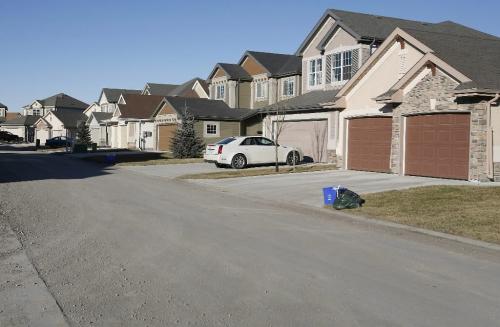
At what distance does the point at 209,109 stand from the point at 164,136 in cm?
634

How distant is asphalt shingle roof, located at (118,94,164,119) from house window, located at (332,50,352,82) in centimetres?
2707

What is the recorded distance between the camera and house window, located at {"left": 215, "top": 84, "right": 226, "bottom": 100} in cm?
4510

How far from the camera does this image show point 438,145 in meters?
19.3

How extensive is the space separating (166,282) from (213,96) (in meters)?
41.0

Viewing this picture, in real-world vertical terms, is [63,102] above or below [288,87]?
above

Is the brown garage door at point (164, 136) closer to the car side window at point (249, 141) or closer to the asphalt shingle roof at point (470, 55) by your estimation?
the car side window at point (249, 141)

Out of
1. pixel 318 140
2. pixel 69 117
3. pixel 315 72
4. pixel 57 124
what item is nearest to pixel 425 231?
pixel 318 140

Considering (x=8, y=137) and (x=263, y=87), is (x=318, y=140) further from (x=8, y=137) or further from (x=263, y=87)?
(x=8, y=137)

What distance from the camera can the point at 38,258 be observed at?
804 centimetres

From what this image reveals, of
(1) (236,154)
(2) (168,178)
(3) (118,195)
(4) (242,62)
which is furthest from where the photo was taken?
(4) (242,62)

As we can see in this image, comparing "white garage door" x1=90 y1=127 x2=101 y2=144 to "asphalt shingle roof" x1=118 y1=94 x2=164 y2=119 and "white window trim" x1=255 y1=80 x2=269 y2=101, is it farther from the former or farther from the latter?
"white window trim" x1=255 y1=80 x2=269 y2=101

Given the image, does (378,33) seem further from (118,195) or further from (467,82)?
(118,195)

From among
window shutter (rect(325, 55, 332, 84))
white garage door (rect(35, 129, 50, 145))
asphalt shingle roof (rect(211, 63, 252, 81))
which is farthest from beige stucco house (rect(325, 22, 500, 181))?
white garage door (rect(35, 129, 50, 145))

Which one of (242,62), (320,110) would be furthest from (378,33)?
(242,62)
